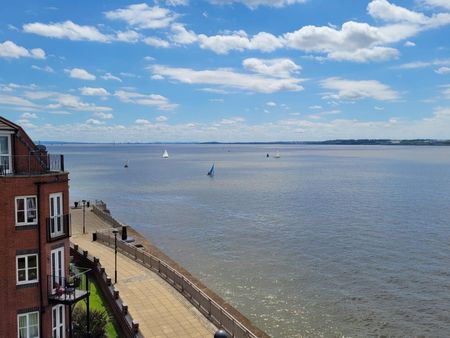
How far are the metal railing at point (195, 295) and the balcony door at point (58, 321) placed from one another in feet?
24.7

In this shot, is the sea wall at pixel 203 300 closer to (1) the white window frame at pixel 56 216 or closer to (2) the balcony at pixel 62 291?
(2) the balcony at pixel 62 291

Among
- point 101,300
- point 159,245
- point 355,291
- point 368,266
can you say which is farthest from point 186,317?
point 159,245

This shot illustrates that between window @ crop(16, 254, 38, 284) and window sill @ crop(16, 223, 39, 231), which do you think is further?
window @ crop(16, 254, 38, 284)

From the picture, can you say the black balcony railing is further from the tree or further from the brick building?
the tree

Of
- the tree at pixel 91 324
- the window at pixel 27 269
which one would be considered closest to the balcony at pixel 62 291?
the window at pixel 27 269

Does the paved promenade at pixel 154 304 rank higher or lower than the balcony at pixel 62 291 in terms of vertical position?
lower

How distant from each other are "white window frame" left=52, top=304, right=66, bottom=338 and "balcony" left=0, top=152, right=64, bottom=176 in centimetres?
617

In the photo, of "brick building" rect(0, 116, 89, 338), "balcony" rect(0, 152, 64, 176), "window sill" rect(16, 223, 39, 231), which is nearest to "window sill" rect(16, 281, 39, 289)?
"brick building" rect(0, 116, 89, 338)

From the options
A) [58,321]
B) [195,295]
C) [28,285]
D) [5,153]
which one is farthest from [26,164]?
[195,295]

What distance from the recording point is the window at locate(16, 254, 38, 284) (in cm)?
1841

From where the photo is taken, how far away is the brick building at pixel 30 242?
17969mm

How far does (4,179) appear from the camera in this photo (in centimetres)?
1758

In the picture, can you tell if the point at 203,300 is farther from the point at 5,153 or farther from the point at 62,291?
the point at 5,153

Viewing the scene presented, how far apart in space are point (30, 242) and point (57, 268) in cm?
208
